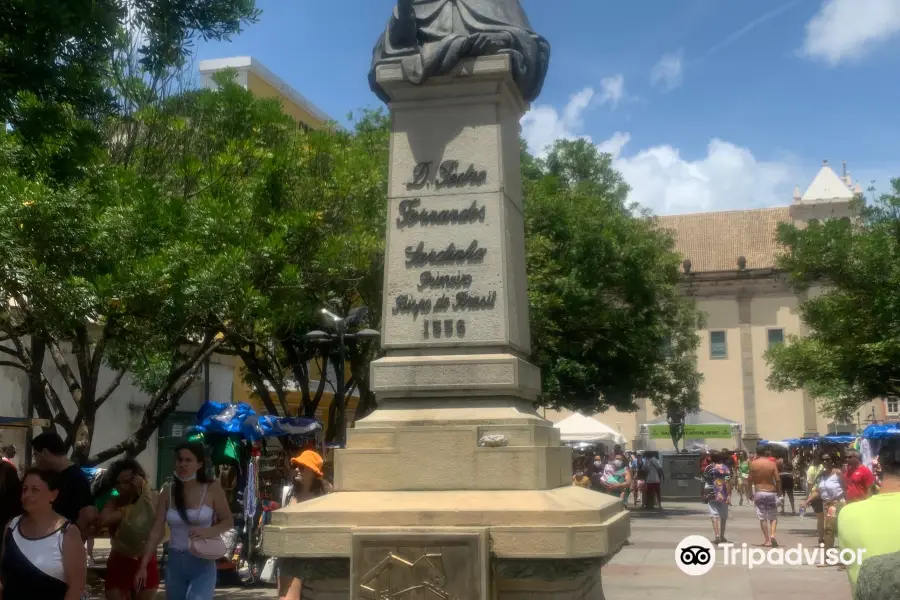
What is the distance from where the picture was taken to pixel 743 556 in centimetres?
1480

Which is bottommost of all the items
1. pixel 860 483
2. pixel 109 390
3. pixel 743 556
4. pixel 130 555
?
pixel 743 556

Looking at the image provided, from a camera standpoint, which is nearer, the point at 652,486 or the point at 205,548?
the point at 205,548

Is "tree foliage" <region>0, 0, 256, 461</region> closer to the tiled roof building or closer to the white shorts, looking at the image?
the white shorts

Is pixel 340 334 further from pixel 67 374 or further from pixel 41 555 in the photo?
pixel 41 555

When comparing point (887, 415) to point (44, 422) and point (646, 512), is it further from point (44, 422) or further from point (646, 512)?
point (44, 422)

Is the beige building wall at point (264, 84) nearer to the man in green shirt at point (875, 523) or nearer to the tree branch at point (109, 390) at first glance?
the tree branch at point (109, 390)

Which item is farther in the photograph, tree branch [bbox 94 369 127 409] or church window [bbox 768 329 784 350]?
church window [bbox 768 329 784 350]

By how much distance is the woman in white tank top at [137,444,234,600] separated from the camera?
6.95m

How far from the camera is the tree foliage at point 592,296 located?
83.8ft

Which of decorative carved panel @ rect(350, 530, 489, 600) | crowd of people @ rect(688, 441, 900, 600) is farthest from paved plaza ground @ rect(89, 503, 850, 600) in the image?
decorative carved panel @ rect(350, 530, 489, 600)

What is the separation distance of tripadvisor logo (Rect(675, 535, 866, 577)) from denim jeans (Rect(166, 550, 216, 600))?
754 cm

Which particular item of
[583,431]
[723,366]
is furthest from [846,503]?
[723,366]

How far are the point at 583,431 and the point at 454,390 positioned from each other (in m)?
29.9

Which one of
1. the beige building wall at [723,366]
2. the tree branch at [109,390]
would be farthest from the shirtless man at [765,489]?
the beige building wall at [723,366]
